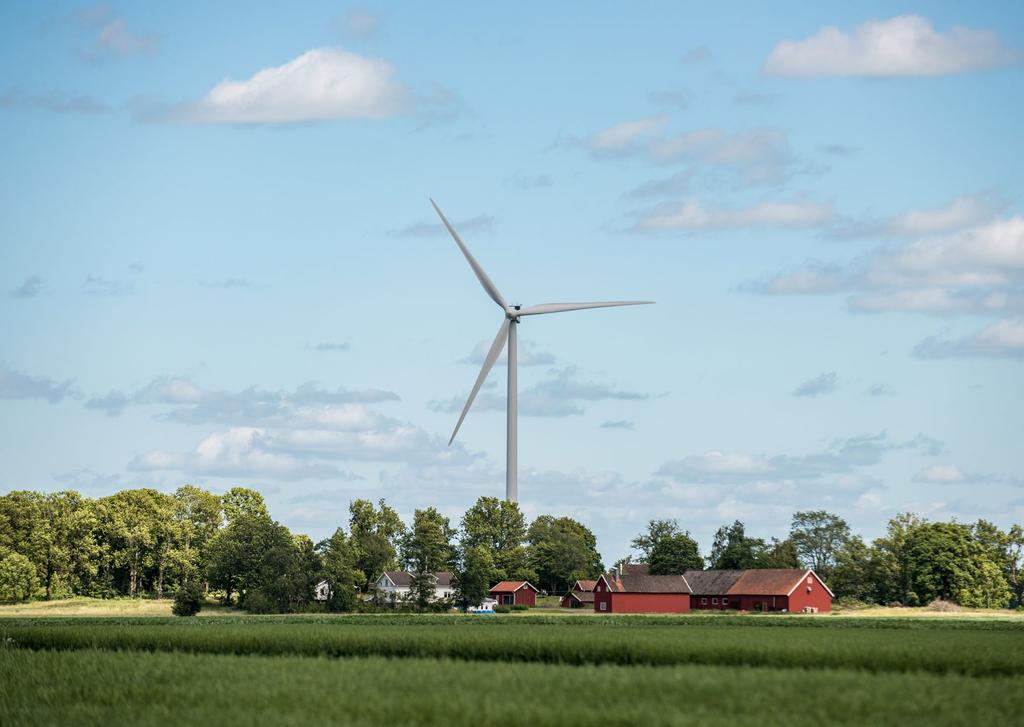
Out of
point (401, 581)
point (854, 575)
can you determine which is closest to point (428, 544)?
point (401, 581)

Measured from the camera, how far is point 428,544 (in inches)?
6068

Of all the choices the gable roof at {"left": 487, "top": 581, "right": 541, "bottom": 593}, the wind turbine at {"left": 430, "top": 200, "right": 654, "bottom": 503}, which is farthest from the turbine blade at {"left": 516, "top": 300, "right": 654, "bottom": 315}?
the gable roof at {"left": 487, "top": 581, "right": 541, "bottom": 593}

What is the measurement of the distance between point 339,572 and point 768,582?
41.7m

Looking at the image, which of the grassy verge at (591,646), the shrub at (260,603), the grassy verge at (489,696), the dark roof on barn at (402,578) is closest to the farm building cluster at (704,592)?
the shrub at (260,603)

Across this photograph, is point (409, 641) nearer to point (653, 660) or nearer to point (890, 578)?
point (653, 660)

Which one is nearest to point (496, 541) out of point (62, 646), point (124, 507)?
point (124, 507)

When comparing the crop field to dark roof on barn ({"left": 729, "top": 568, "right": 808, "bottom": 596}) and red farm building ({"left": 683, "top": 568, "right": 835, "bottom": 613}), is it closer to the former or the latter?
red farm building ({"left": 683, "top": 568, "right": 835, "bottom": 613})

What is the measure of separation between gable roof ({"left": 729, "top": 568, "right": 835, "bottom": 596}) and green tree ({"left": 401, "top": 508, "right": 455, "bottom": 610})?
3110 cm

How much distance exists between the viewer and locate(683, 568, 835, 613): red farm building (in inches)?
5002

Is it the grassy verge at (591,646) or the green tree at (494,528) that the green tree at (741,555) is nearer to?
the green tree at (494,528)

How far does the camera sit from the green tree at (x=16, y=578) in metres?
136

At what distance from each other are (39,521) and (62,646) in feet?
296

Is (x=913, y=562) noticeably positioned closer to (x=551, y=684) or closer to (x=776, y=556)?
(x=776, y=556)

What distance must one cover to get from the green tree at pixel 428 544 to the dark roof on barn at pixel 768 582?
31.0 metres
